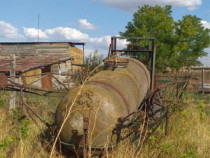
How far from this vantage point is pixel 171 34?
20.8 meters

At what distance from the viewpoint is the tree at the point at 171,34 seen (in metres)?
20.5

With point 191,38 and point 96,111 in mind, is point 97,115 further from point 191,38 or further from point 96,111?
point 191,38

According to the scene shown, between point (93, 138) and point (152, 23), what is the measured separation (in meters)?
19.1

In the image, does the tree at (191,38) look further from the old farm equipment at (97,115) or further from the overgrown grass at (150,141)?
the old farm equipment at (97,115)

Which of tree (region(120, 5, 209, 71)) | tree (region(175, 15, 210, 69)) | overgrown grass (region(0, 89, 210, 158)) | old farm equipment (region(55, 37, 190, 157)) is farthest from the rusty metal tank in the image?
tree (region(175, 15, 210, 69))

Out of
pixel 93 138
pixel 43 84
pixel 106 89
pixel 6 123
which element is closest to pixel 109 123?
pixel 93 138

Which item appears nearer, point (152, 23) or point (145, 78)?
point (145, 78)

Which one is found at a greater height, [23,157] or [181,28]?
[181,28]

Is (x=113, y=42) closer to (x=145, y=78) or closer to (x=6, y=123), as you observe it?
(x=145, y=78)

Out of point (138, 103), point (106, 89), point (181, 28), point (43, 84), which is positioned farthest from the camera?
point (43, 84)

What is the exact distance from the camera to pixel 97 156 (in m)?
4.31

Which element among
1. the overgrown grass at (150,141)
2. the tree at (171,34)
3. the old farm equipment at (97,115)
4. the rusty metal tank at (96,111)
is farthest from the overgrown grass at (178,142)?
the tree at (171,34)

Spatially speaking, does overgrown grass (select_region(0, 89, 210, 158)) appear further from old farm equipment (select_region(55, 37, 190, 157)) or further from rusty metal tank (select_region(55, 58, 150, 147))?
rusty metal tank (select_region(55, 58, 150, 147))

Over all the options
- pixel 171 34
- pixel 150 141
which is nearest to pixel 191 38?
pixel 171 34
